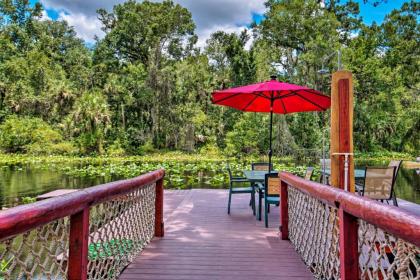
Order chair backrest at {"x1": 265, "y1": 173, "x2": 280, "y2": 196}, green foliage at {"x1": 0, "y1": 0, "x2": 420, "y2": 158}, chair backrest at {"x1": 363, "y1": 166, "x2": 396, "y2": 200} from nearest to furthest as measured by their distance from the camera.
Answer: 1. chair backrest at {"x1": 265, "y1": 173, "x2": 280, "y2": 196}
2. chair backrest at {"x1": 363, "y1": 166, "x2": 396, "y2": 200}
3. green foliage at {"x1": 0, "y1": 0, "x2": 420, "y2": 158}

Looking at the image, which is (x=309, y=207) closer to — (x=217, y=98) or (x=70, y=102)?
(x=217, y=98)

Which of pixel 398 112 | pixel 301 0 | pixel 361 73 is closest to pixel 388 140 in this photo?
pixel 398 112

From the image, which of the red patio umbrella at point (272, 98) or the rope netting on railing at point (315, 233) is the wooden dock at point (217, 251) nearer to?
the rope netting on railing at point (315, 233)

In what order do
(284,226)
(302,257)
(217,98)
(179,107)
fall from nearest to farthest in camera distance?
1. (302,257)
2. (284,226)
3. (217,98)
4. (179,107)

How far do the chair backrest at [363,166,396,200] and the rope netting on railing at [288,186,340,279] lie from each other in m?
1.46

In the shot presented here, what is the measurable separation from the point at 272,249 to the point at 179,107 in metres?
20.5

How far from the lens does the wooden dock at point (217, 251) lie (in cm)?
254

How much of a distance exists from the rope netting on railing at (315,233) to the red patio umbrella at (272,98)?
154cm

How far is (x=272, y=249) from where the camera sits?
10.3ft

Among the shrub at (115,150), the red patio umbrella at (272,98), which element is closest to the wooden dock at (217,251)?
the red patio umbrella at (272,98)

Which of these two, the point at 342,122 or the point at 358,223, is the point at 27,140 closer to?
the point at 342,122

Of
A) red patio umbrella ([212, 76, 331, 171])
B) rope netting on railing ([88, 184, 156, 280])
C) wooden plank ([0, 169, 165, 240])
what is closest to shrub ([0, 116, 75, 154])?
red patio umbrella ([212, 76, 331, 171])

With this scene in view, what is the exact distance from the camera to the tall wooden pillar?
2.85 meters

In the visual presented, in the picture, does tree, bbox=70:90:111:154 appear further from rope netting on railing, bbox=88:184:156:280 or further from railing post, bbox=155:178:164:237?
rope netting on railing, bbox=88:184:156:280
